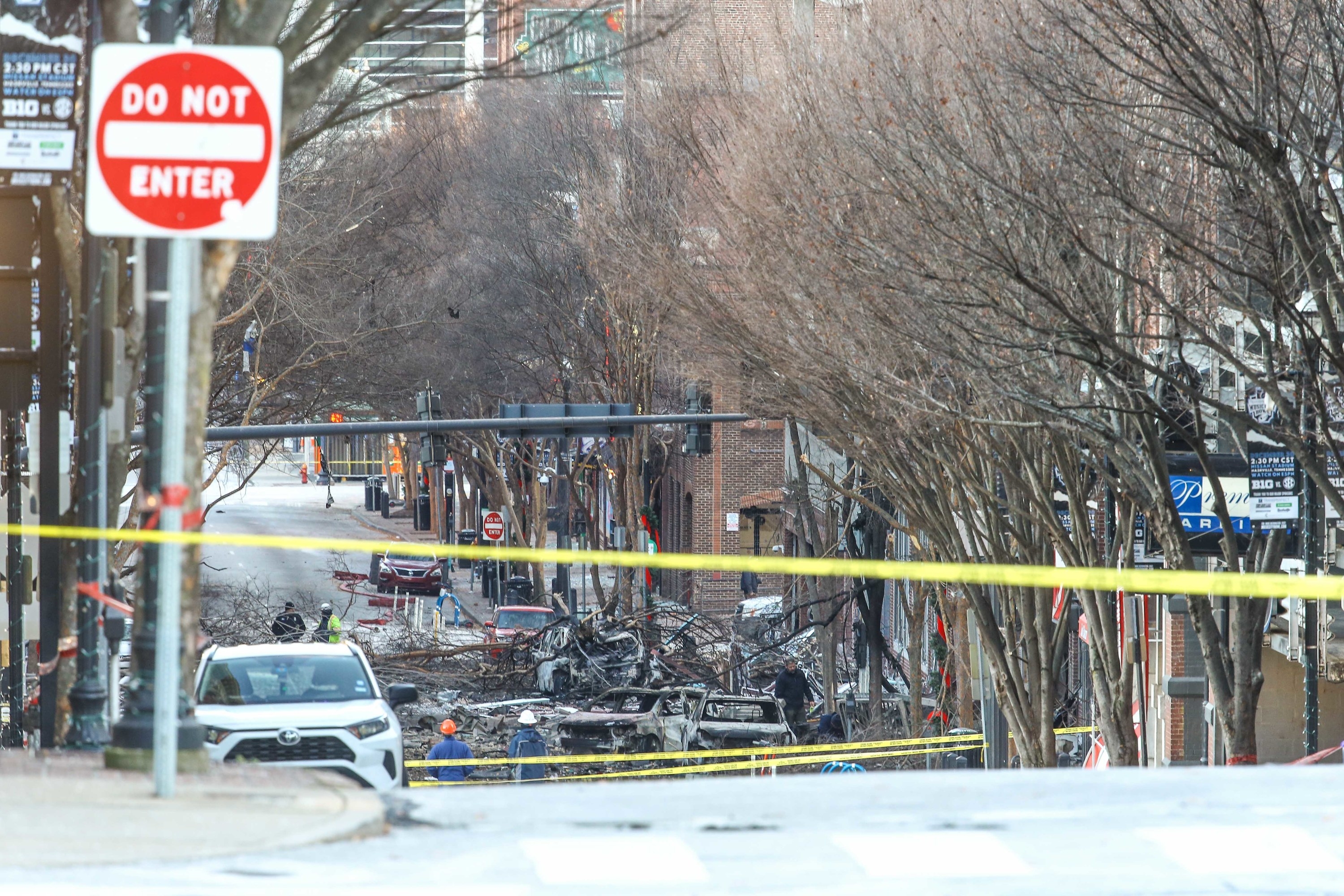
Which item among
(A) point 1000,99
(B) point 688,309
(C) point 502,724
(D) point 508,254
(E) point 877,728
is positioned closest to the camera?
(A) point 1000,99

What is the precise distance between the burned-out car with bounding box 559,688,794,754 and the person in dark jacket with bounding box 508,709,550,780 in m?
1.80

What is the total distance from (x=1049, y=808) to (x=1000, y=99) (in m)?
8.45

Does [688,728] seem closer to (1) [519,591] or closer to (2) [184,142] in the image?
(2) [184,142]

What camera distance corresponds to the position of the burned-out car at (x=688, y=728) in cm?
2491

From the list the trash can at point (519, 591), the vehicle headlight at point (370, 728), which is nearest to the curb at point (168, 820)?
the vehicle headlight at point (370, 728)

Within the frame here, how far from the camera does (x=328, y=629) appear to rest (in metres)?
32.8

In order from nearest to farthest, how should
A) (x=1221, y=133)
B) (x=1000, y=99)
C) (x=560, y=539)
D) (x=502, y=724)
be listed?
1. (x=1221, y=133)
2. (x=1000, y=99)
3. (x=502, y=724)
4. (x=560, y=539)

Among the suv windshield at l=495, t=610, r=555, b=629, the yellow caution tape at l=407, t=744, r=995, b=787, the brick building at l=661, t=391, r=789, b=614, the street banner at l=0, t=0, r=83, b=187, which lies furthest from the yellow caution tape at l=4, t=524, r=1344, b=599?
the brick building at l=661, t=391, r=789, b=614

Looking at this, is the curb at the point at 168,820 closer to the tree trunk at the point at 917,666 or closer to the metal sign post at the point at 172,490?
the metal sign post at the point at 172,490

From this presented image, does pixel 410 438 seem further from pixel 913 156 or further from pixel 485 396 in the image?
pixel 913 156

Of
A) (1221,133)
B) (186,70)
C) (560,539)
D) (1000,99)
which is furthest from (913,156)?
(560,539)

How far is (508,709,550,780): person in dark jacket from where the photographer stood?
2130 centimetres

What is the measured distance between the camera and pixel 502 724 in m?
27.9

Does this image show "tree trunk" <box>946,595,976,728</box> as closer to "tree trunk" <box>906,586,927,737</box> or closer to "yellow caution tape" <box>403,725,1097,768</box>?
"tree trunk" <box>906,586,927,737</box>
